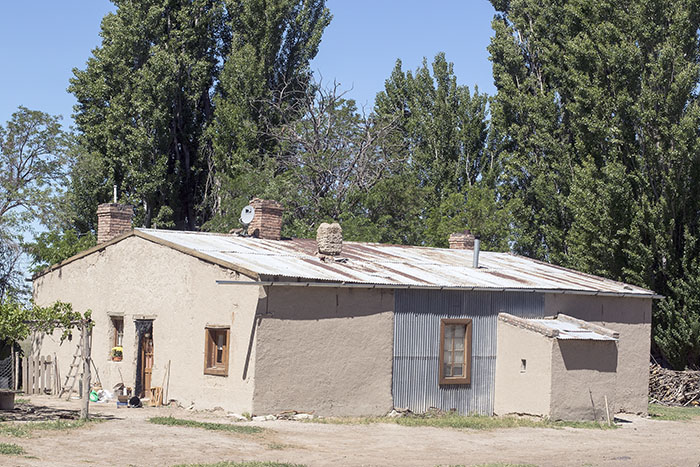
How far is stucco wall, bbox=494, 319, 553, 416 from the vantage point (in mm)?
19391

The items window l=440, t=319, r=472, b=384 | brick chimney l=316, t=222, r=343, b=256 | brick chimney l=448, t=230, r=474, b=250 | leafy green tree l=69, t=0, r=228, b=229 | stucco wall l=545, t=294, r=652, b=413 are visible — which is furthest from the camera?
leafy green tree l=69, t=0, r=228, b=229

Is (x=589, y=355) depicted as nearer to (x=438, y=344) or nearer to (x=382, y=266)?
(x=438, y=344)

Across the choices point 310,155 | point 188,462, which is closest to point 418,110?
point 310,155

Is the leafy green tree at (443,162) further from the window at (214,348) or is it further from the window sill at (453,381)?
the window at (214,348)

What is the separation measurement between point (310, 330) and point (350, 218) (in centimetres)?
1898

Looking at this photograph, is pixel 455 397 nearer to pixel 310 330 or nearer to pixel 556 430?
pixel 556 430

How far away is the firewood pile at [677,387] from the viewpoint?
2656 cm

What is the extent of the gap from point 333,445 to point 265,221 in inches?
361

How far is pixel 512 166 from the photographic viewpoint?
113 feet

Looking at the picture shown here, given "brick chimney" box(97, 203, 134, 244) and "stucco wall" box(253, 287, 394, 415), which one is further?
"brick chimney" box(97, 203, 134, 244)

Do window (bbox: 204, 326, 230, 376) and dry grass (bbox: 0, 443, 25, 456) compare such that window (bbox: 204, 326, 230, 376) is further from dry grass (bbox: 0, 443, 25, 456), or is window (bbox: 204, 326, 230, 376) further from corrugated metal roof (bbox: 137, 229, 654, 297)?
dry grass (bbox: 0, 443, 25, 456)

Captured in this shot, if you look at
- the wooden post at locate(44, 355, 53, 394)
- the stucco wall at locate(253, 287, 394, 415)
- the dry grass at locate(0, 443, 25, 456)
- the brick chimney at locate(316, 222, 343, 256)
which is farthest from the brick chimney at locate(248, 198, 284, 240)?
the dry grass at locate(0, 443, 25, 456)

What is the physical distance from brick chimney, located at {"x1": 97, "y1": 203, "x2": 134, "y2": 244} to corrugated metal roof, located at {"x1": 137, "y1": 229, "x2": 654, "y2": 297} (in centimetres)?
210

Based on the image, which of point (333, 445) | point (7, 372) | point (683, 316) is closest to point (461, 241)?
point (683, 316)
